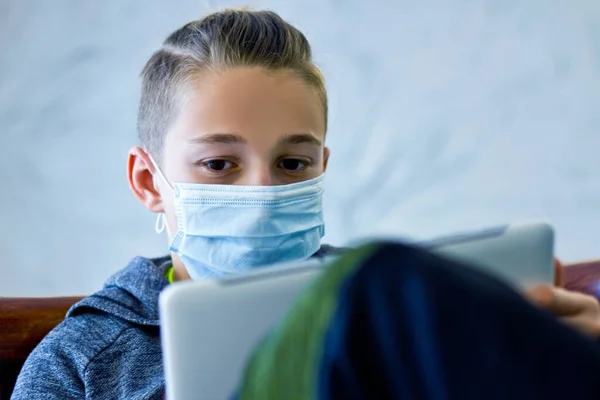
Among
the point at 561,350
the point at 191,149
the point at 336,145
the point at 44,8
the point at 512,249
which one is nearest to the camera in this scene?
the point at 561,350

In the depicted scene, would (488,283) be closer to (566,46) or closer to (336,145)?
(336,145)

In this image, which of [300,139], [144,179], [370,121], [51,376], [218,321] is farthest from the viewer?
[370,121]

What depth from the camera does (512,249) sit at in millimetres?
551

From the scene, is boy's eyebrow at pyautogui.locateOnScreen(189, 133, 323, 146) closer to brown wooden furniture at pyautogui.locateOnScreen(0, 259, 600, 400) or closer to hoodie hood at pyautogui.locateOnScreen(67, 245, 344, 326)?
hoodie hood at pyautogui.locateOnScreen(67, 245, 344, 326)

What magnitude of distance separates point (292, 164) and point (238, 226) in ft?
0.43

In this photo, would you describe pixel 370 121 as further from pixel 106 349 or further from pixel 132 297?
pixel 106 349

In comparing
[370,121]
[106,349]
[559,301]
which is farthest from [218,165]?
[370,121]

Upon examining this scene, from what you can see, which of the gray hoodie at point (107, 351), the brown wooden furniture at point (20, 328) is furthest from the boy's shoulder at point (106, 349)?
the brown wooden furniture at point (20, 328)

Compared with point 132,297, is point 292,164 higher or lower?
higher

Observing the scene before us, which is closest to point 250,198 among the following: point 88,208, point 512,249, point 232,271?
point 232,271

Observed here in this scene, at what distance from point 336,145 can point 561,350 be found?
175cm

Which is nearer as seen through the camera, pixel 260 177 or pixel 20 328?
pixel 260 177

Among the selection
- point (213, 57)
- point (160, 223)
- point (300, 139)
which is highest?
point (213, 57)

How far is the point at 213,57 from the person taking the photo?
3.73ft
